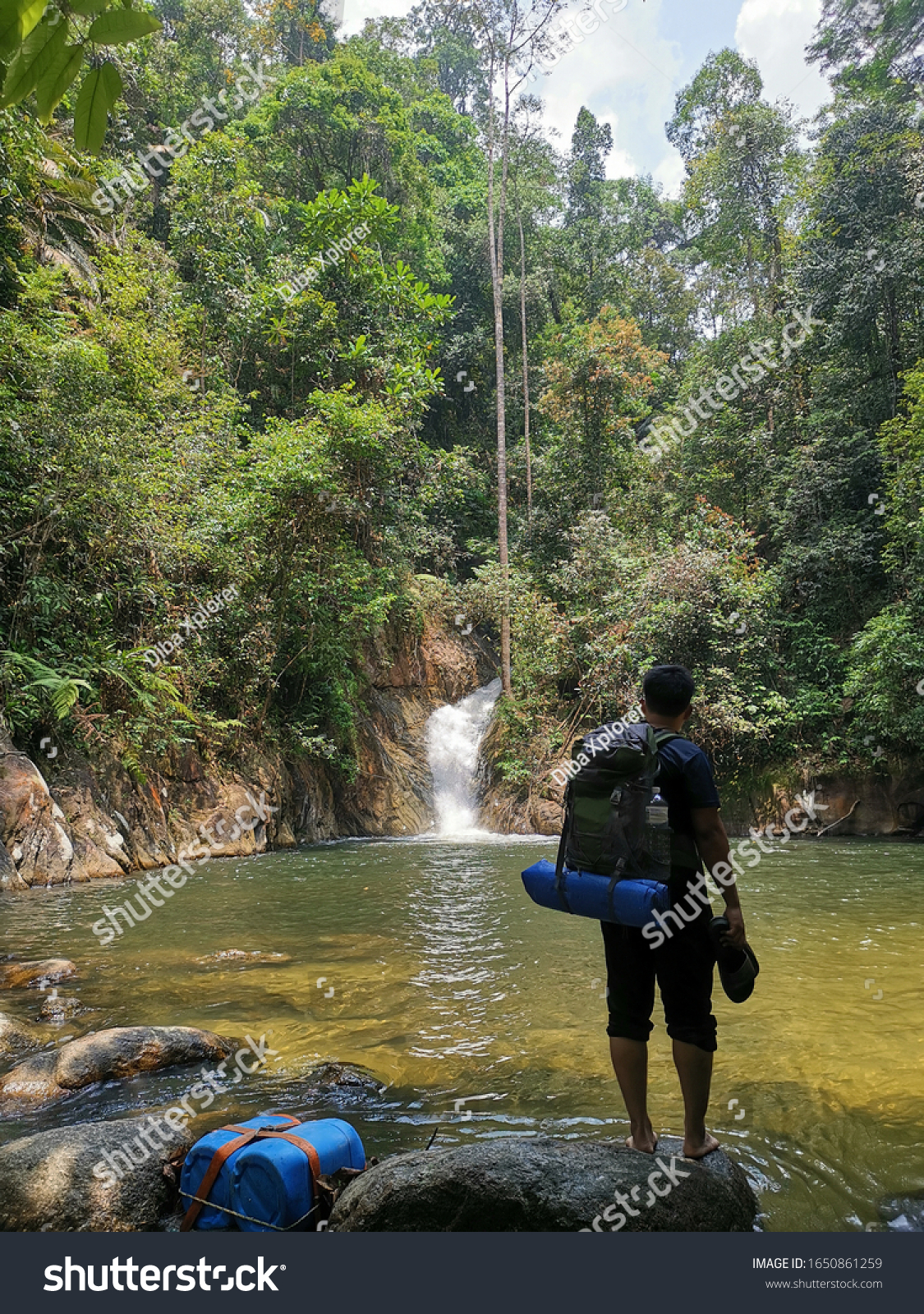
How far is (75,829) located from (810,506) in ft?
48.6

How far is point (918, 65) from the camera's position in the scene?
18.7m

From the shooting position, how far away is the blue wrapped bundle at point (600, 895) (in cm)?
235

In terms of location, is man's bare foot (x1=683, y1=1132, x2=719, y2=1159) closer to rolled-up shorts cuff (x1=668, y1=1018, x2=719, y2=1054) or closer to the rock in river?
rolled-up shorts cuff (x1=668, y1=1018, x2=719, y2=1054)

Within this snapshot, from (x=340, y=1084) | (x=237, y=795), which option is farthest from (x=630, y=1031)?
(x=237, y=795)

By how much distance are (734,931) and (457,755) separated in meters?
14.8

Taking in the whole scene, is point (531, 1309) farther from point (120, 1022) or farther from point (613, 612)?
point (613, 612)

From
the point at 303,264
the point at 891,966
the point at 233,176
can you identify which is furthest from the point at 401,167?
the point at 891,966

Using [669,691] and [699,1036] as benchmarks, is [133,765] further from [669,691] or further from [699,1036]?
[699,1036]

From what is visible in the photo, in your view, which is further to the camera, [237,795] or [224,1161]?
[237,795]

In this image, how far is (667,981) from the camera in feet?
8.42

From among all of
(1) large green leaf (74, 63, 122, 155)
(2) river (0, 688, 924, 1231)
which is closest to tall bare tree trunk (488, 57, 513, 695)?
(2) river (0, 688, 924, 1231)

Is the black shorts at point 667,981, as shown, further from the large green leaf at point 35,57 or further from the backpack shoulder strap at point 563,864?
the large green leaf at point 35,57

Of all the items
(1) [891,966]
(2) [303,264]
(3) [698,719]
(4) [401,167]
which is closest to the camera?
(1) [891,966]

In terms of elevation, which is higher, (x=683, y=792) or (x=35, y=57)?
(x=35, y=57)
